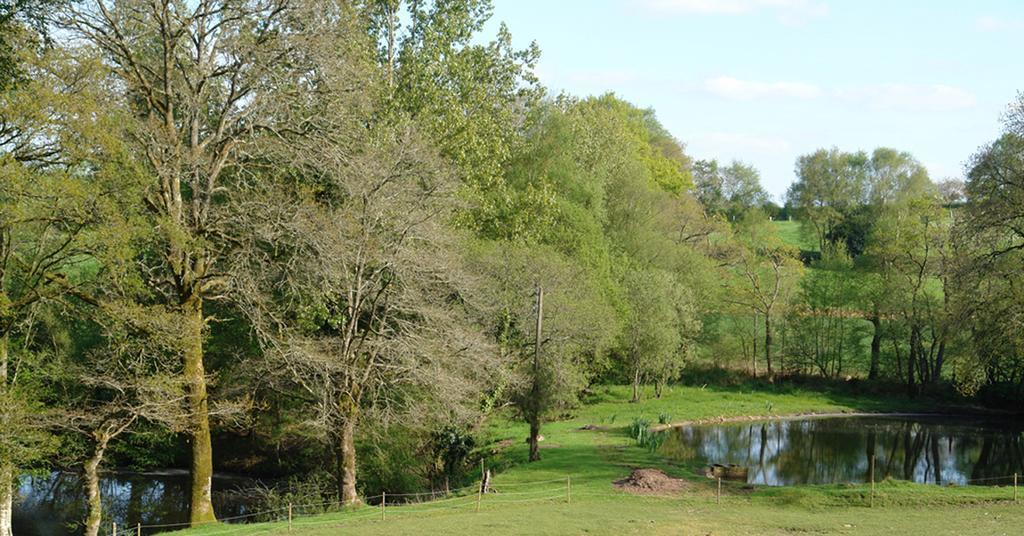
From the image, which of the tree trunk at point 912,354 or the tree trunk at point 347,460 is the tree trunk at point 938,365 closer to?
the tree trunk at point 912,354

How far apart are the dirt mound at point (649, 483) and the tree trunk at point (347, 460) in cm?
Result: 895

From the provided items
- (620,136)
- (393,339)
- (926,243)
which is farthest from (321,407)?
(926,243)

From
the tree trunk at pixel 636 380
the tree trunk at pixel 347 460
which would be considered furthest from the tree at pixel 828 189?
the tree trunk at pixel 347 460

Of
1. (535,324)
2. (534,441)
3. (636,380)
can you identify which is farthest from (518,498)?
(636,380)

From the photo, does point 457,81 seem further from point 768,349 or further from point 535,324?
point 768,349

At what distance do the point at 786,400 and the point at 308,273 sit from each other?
42.0 meters

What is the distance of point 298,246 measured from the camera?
1077 inches

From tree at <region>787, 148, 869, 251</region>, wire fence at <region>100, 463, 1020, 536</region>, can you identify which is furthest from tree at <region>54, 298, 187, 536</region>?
tree at <region>787, 148, 869, 251</region>

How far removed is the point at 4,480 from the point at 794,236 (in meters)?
96.3

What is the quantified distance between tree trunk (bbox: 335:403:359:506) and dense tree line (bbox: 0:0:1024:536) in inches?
4.1

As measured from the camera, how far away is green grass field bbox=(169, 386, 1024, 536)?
23.0m

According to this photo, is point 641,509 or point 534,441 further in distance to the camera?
point 534,441

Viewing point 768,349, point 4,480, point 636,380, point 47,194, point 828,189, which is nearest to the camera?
point 47,194

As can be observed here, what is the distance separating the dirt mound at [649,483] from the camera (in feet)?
95.2
